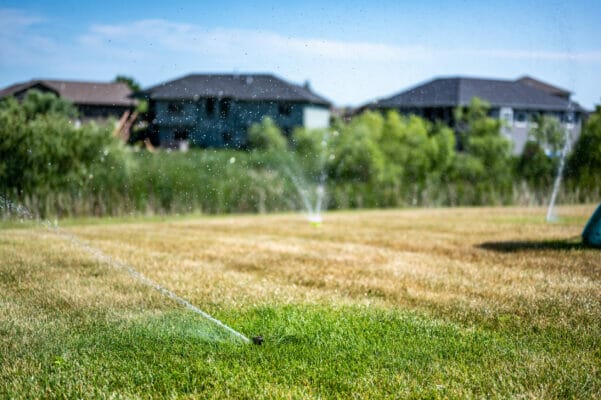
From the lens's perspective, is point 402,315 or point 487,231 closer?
point 402,315

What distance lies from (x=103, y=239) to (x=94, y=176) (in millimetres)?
4760

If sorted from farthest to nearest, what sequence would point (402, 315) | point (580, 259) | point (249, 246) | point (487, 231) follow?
point (487, 231) → point (249, 246) → point (580, 259) → point (402, 315)

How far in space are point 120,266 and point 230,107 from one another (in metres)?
18.7

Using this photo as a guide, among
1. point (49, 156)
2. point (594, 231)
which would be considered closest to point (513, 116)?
point (49, 156)

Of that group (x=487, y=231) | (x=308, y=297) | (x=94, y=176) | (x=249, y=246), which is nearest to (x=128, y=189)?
(x=94, y=176)

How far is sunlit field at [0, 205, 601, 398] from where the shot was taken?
3854mm

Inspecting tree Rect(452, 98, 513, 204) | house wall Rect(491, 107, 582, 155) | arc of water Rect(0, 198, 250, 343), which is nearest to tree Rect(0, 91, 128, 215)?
arc of water Rect(0, 198, 250, 343)

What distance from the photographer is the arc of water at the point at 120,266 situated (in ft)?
16.9

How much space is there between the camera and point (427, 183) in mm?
20922

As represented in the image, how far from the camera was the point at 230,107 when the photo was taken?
84.8ft

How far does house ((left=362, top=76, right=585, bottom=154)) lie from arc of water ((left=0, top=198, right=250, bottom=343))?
26.3m

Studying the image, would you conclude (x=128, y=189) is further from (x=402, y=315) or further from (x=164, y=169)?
(x=402, y=315)

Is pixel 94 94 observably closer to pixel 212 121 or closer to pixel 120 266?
pixel 212 121

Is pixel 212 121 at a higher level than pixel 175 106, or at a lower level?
higher
